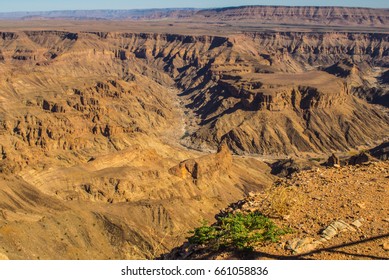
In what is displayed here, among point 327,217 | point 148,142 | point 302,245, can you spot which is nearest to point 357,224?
point 327,217

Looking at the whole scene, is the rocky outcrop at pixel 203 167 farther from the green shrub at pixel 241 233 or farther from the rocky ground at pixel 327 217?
the green shrub at pixel 241 233

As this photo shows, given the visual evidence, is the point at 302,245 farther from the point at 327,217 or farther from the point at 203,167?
the point at 203,167

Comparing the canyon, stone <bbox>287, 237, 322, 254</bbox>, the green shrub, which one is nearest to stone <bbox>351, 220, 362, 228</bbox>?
stone <bbox>287, 237, 322, 254</bbox>

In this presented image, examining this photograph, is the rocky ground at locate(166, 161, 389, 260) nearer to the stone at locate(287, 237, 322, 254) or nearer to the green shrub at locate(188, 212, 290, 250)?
the stone at locate(287, 237, 322, 254)

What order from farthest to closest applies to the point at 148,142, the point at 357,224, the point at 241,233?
1. the point at 148,142
2. the point at 357,224
3. the point at 241,233

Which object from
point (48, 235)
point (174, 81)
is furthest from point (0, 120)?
point (174, 81)

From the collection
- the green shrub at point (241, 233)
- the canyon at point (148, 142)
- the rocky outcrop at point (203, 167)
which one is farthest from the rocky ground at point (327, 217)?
the rocky outcrop at point (203, 167)
